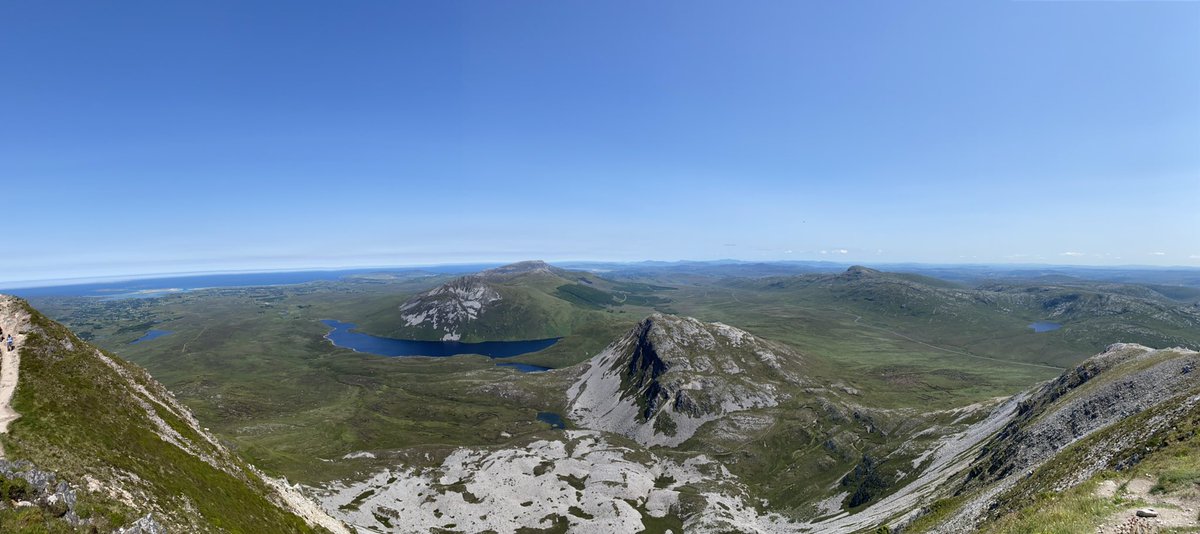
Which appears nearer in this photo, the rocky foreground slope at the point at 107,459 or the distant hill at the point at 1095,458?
the distant hill at the point at 1095,458

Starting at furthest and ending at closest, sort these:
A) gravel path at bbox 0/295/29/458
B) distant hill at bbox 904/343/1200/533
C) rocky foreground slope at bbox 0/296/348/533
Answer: gravel path at bbox 0/295/29/458 → rocky foreground slope at bbox 0/296/348/533 → distant hill at bbox 904/343/1200/533

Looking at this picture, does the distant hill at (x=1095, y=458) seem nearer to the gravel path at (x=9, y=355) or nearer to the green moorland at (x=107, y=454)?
the green moorland at (x=107, y=454)

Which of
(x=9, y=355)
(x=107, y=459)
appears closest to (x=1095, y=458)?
(x=107, y=459)

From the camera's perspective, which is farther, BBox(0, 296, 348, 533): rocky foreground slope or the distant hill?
BBox(0, 296, 348, 533): rocky foreground slope

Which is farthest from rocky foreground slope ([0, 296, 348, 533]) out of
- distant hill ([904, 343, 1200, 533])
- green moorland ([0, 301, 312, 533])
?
distant hill ([904, 343, 1200, 533])

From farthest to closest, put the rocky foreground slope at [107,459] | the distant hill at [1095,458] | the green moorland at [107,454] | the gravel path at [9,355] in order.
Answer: the gravel path at [9,355] → the green moorland at [107,454] → the rocky foreground slope at [107,459] → the distant hill at [1095,458]

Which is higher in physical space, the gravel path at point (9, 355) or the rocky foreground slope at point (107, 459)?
the gravel path at point (9, 355)

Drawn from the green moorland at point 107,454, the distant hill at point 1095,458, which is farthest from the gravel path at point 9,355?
the distant hill at point 1095,458

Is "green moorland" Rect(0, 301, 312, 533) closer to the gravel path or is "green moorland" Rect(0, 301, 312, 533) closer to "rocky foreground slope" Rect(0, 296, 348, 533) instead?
"rocky foreground slope" Rect(0, 296, 348, 533)
